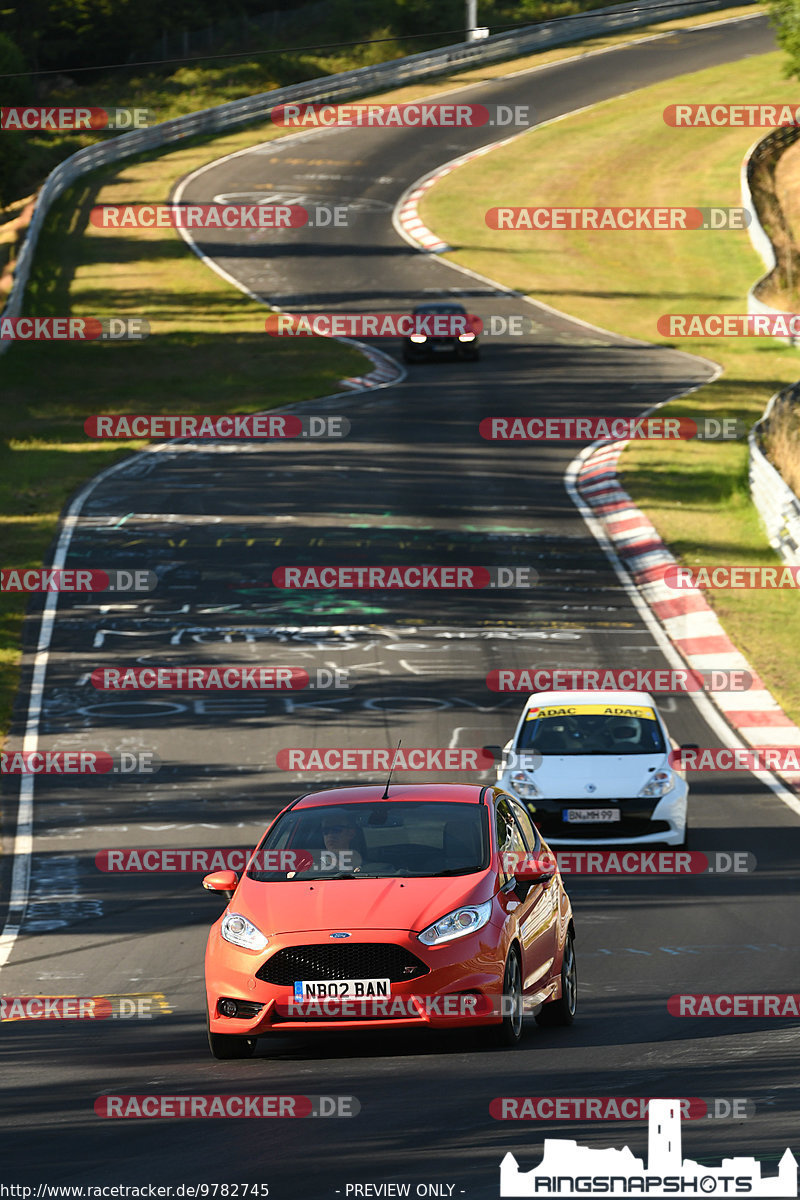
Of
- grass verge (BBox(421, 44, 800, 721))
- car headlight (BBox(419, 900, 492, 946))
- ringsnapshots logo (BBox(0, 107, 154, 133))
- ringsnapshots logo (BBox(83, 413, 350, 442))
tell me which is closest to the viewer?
car headlight (BBox(419, 900, 492, 946))

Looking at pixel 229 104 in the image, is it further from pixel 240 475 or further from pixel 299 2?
pixel 240 475

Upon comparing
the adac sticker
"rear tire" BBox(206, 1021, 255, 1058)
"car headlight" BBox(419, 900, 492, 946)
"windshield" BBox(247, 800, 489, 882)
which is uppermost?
"windshield" BBox(247, 800, 489, 882)

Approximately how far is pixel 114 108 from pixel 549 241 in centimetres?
2527

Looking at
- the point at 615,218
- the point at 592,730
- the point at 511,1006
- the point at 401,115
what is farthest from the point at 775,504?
the point at 401,115

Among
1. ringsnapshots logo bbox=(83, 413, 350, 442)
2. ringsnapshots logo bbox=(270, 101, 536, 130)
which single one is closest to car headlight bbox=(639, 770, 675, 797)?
ringsnapshots logo bbox=(83, 413, 350, 442)

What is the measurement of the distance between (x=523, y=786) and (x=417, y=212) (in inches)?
1919

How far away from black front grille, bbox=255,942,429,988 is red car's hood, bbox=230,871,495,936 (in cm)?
12

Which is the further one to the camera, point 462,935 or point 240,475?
point 240,475

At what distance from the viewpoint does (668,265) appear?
58406 millimetres

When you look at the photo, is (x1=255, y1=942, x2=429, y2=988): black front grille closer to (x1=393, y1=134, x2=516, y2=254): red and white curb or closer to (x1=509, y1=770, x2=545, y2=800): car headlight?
(x1=509, y1=770, x2=545, y2=800): car headlight

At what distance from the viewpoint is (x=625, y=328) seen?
50.3m

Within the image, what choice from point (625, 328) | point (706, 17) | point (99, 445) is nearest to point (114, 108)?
point (706, 17)

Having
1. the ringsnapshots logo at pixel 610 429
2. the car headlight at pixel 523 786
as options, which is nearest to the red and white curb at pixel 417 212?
the ringsnapshots logo at pixel 610 429

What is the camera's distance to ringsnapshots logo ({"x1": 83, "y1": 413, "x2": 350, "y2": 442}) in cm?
3744
